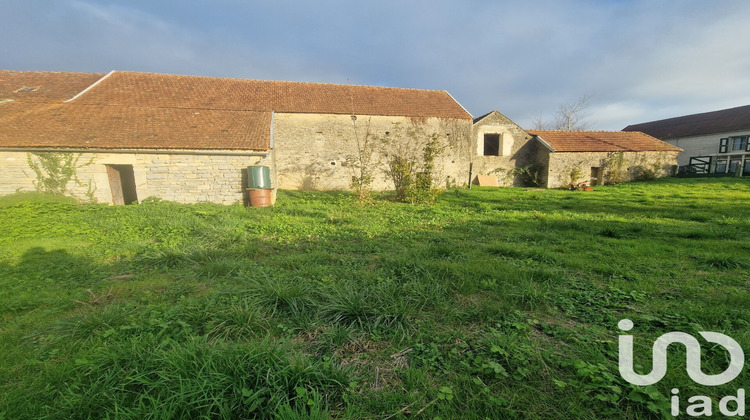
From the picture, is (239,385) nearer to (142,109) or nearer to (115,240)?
(115,240)

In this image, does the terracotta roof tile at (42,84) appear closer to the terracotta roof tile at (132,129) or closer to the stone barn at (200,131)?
→ the stone barn at (200,131)

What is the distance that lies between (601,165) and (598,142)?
176 cm

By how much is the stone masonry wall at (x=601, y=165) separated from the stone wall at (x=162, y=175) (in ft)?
58.0

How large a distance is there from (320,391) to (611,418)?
187 cm

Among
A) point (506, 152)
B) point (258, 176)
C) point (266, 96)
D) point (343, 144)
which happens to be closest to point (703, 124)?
point (506, 152)

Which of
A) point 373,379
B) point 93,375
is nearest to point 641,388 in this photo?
point 373,379

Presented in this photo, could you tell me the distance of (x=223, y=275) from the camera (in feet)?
13.8

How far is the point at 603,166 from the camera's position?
19.2 meters

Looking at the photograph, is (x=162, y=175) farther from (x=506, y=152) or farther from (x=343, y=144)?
(x=506, y=152)

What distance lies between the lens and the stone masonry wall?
61.3 ft

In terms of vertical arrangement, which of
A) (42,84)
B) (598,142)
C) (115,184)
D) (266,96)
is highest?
(42,84)

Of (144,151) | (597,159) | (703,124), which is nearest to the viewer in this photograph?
(144,151)

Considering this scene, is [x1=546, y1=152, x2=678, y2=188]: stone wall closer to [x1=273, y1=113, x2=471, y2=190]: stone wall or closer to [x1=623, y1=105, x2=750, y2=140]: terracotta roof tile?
[x1=273, y1=113, x2=471, y2=190]: stone wall

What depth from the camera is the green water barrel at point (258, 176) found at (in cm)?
1100
